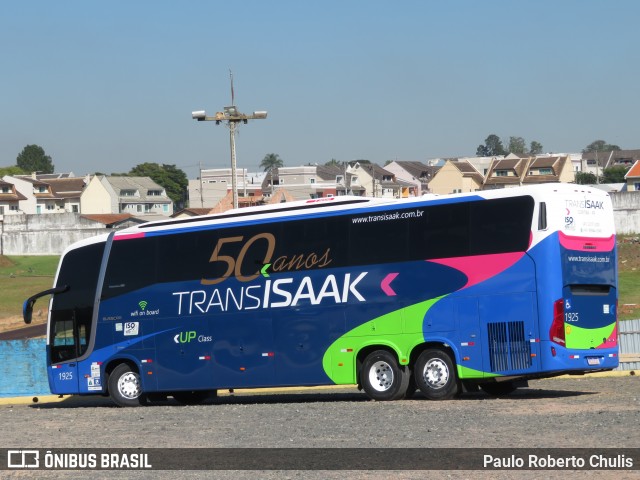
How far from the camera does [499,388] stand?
25797 mm

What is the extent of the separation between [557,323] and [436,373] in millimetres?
2920

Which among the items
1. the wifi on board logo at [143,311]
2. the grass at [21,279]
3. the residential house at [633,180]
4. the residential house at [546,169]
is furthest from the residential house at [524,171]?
the wifi on board logo at [143,311]

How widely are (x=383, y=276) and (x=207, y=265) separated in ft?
15.5

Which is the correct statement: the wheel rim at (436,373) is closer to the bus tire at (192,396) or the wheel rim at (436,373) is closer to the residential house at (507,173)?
the bus tire at (192,396)

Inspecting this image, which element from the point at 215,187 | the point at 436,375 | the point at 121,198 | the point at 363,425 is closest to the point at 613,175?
the point at 215,187

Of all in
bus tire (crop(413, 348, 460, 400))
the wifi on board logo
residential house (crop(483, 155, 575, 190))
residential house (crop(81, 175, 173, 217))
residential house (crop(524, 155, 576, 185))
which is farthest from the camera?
residential house (crop(524, 155, 576, 185))

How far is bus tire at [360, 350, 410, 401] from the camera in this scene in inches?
958

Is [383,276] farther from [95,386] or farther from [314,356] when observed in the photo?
[95,386]

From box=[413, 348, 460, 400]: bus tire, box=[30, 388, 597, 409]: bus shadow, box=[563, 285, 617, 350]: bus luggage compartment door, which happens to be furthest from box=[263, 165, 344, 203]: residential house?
box=[563, 285, 617, 350]: bus luggage compartment door

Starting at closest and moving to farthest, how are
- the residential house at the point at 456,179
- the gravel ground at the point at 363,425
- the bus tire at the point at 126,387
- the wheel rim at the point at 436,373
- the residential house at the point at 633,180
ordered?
the gravel ground at the point at 363,425
the wheel rim at the point at 436,373
the bus tire at the point at 126,387
the residential house at the point at 633,180
the residential house at the point at 456,179

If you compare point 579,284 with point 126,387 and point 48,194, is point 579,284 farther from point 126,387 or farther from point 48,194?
point 48,194

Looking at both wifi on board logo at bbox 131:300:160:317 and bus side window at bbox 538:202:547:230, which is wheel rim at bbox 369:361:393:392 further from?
wifi on board logo at bbox 131:300:160:317

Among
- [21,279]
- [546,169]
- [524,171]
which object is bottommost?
[21,279]

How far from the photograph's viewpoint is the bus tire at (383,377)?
24.3m
